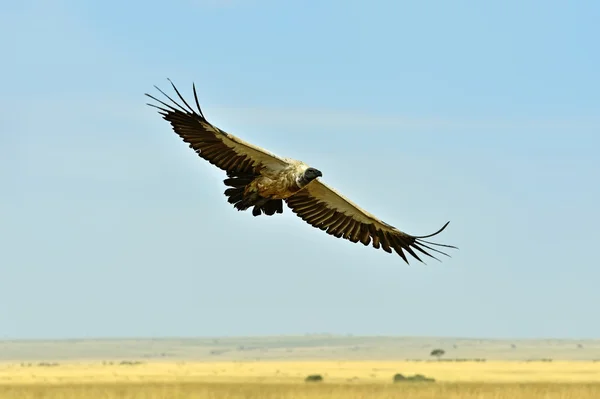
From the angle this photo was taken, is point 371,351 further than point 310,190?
Yes

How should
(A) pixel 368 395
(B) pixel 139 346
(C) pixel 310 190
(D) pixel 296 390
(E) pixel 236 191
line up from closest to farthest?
(E) pixel 236 191
(C) pixel 310 190
(A) pixel 368 395
(D) pixel 296 390
(B) pixel 139 346

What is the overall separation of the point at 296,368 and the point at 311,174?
67828mm

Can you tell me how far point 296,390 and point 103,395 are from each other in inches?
297

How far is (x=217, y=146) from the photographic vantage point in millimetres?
19234

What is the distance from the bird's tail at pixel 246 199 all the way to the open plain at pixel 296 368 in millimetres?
23133

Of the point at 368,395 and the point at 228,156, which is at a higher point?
the point at 228,156

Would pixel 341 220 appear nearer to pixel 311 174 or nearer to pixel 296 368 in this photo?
pixel 311 174

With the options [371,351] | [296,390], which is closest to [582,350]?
[371,351]

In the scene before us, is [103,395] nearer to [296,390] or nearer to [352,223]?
[296,390]

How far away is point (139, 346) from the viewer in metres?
164

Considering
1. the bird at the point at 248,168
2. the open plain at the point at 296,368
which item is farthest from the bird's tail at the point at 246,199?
the open plain at the point at 296,368

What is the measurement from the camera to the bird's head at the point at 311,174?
18.5 metres

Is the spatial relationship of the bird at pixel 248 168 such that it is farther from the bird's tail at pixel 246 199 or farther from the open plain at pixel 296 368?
the open plain at pixel 296 368

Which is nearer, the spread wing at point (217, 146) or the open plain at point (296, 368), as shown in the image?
the spread wing at point (217, 146)
